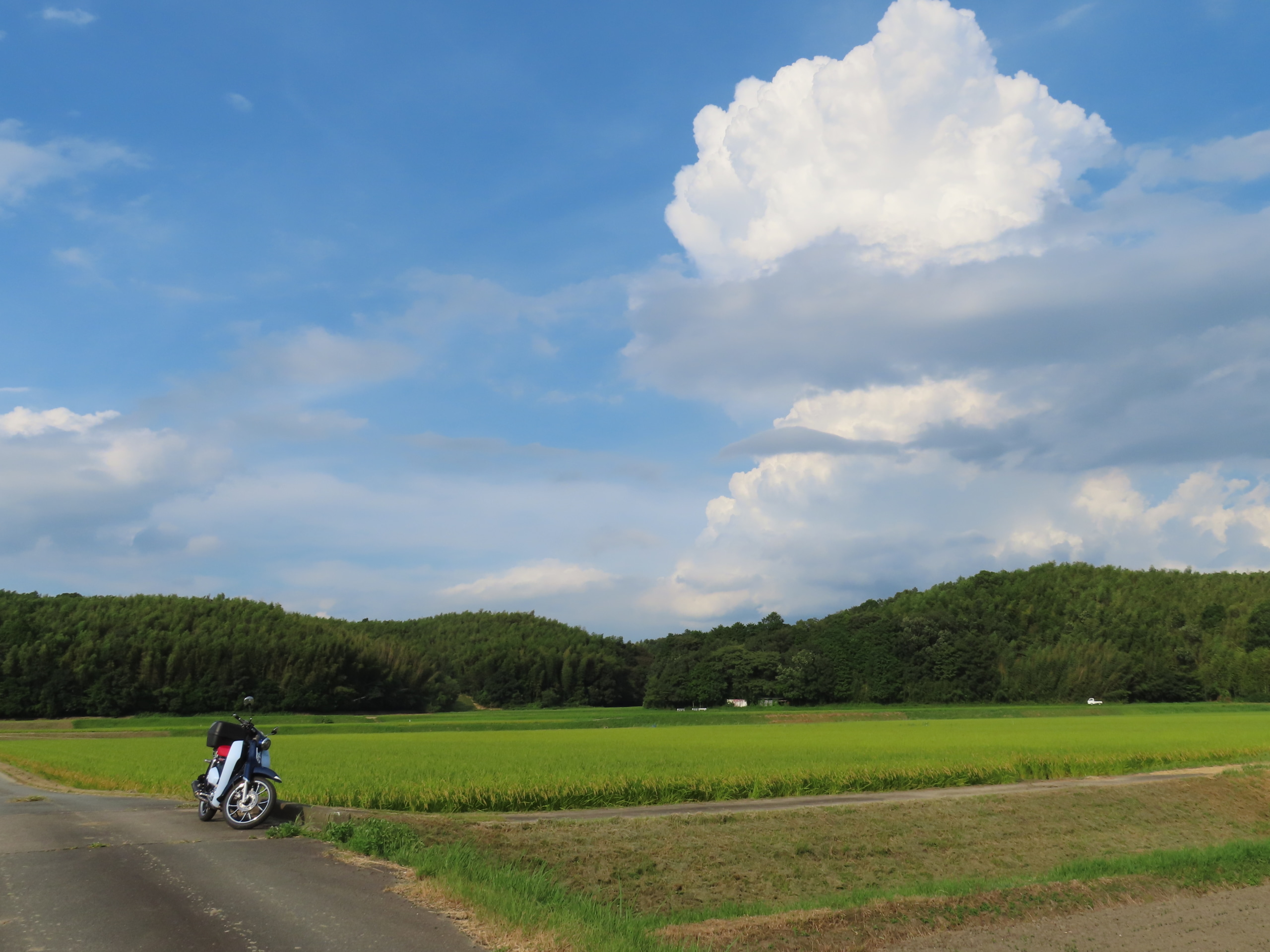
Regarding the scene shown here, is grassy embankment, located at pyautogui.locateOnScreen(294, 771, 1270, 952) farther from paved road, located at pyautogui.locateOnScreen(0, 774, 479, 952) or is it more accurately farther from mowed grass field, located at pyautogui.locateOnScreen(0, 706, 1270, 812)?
mowed grass field, located at pyautogui.locateOnScreen(0, 706, 1270, 812)

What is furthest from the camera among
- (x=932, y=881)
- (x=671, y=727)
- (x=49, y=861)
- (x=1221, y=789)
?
(x=671, y=727)

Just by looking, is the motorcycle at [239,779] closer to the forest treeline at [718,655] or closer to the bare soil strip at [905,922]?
the bare soil strip at [905,922]

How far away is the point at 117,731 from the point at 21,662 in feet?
132

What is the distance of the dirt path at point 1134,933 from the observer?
36.0ft

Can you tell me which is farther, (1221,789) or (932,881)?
(1221,789)

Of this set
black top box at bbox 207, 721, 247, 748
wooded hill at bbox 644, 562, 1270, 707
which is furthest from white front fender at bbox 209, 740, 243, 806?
wooded hill at bbox 644, 562, 1270, 707

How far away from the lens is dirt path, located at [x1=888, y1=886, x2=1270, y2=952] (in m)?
11.0

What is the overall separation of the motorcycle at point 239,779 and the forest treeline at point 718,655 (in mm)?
86405

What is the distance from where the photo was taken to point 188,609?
342 feet

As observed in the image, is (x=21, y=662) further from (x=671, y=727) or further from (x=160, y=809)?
(x=160, y=809)

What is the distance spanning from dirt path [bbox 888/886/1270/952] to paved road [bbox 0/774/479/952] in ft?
20.7

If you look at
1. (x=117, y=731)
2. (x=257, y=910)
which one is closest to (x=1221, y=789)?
(x=257, y=910)

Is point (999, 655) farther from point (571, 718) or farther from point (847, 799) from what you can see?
point (847, 799)

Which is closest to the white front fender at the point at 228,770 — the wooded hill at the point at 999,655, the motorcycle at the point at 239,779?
the motorcycle at the point at 239,779
